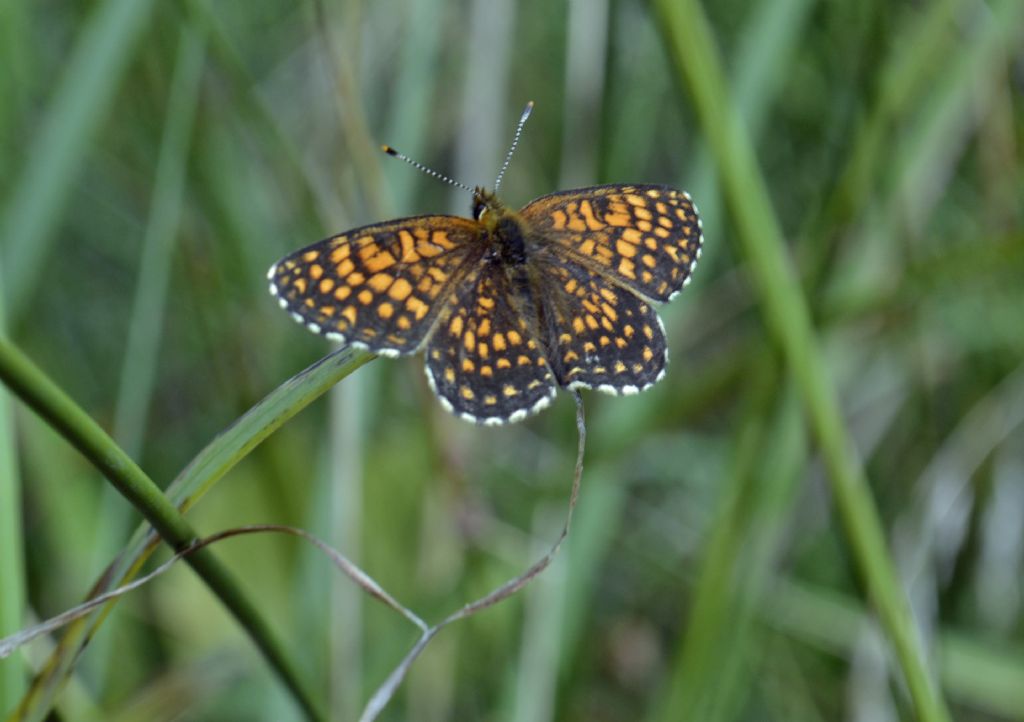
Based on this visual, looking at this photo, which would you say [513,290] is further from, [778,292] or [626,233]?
[778,292]

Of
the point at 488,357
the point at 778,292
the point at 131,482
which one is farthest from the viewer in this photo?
the point at 488,357

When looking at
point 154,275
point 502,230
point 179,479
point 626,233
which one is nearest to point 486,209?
point 502,230

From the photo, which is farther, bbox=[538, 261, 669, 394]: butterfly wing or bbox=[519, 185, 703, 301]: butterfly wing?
bbox=[519, 185, 703, 301]: butterfly wing

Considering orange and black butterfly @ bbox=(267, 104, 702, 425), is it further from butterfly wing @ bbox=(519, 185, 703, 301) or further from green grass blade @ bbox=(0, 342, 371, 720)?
green grass blade @ bbox=(0, 342, 371, 720)

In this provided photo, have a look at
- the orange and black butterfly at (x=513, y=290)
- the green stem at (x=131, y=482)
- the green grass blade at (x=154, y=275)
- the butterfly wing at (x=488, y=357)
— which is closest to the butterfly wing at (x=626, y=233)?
the orange and black butterfly at (x=513, y=290)

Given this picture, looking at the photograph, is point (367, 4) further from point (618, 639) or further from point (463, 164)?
point (618, 639)

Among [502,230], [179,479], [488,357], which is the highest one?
[502,230]

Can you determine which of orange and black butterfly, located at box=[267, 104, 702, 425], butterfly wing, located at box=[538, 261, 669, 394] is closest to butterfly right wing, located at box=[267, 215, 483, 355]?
orange and black butterfly, located at box=[267, 104, 702, 425]
